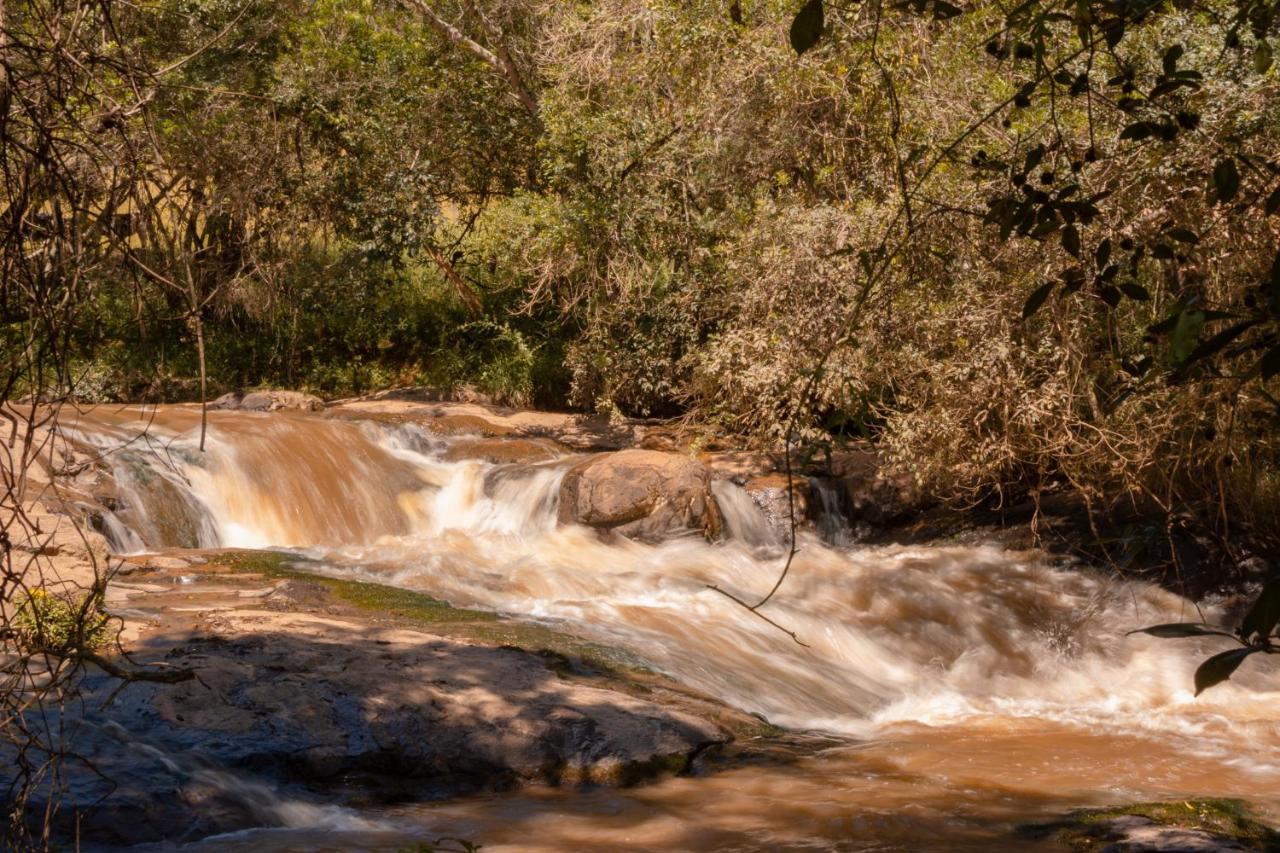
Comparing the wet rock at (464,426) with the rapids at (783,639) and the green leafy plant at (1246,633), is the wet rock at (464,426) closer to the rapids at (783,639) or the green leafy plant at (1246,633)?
the rapids at (783,639)

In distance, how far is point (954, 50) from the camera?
11.8 metres

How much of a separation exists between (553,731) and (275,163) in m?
13.6

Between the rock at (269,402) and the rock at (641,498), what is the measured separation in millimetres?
5286

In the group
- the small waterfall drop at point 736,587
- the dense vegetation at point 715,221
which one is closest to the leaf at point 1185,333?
the dense vegetation at point 715,221

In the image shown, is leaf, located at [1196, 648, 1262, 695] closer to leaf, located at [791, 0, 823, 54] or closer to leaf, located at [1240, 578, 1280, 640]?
leaf, located at [1240, 578, 1280, 640]

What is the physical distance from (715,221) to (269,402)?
20.4 feet

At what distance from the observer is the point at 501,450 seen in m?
14.4

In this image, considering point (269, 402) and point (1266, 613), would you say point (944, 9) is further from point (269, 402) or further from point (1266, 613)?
point (269, 402)

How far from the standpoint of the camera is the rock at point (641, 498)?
12148mm

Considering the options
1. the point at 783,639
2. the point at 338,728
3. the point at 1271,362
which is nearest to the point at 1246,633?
the point at 1271,362

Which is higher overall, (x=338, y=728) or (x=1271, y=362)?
(x=1271, y=362)

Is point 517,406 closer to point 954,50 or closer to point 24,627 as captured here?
point 954,50

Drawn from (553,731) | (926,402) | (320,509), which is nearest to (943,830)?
(553,731)

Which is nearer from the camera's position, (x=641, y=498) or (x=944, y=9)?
(x=944, y=9)
